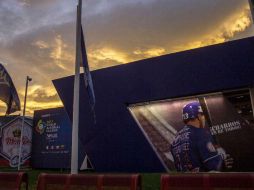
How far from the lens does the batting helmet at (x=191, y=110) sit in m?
17.6

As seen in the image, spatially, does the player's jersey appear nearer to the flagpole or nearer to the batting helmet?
the batting helmet

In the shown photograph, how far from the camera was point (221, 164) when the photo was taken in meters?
16.4

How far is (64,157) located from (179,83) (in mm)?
16887

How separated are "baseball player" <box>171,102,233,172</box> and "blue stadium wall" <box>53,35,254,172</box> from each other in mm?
1232

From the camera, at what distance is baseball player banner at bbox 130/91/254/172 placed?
16266mm

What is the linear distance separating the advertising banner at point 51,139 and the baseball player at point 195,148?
15.0m

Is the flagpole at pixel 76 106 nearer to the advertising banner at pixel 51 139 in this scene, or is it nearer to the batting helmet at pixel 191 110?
the batting helmet at pixel 191 110

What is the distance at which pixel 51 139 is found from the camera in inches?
1244

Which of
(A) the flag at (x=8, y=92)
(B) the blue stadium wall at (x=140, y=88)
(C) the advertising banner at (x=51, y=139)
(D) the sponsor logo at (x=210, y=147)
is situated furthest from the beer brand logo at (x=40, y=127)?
(D) the sponsor logo at (x=210, y=147)

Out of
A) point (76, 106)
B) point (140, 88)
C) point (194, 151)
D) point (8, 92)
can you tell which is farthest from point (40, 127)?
point (76, 106)

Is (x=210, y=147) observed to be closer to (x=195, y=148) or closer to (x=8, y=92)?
(x=195, y=148)

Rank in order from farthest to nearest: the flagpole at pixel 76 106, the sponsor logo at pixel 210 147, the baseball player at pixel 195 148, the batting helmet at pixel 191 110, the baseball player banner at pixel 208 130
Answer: the batting helmet at pixel 191 110, the sponsor logo at pixel 210 147, the baseball player at pixel 195 148, the baseball player banner at pixel 208 130, the flagpole at pixel 76 106

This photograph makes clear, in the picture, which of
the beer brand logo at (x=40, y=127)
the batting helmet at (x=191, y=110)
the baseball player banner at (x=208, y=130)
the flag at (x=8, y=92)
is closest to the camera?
the flag at (x=8, y=92)

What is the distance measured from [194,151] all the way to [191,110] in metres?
2.47
